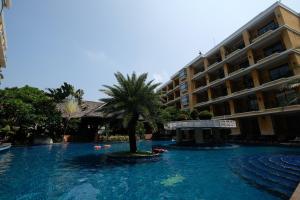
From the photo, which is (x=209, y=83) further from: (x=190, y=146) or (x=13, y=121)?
(x=13, y=121)

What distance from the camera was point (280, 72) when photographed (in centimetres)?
2959

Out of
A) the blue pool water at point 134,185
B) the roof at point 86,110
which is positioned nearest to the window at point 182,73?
the roof at point 86,110

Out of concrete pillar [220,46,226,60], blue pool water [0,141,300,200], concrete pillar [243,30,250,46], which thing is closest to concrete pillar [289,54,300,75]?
concrete pillar [243,30,250,46]

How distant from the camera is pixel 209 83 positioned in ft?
140

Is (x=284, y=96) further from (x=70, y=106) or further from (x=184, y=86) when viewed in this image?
(x=70, y=106)

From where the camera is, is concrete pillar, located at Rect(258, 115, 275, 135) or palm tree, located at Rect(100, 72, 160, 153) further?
concrete pillar, located at Rect(258, 115, 275, 135)

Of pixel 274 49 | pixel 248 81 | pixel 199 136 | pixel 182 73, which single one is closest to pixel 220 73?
pixel 248 81

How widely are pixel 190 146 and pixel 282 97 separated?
54.1 feet

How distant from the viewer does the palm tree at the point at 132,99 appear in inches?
693

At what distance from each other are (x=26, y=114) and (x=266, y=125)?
39381 millimetres

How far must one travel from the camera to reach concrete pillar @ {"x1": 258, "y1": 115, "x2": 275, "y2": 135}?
30047mm

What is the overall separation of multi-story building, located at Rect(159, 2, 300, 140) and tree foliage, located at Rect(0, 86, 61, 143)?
23.0m

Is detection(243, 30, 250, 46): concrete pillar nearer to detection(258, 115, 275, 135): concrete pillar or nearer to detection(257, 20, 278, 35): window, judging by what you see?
detection(257, 20, 278, 35): window

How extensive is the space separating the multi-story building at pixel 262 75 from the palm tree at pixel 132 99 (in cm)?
432
